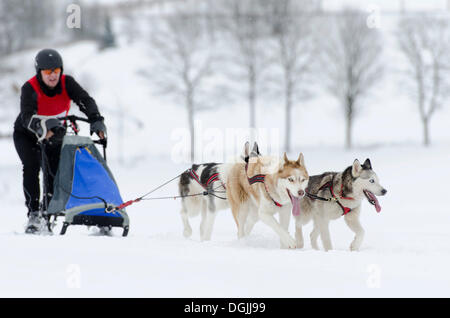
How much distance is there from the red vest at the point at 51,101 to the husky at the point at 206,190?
4.98ft

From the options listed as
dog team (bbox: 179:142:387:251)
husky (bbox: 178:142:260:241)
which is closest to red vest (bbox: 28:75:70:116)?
husky (bbox: 178:142:260:241)

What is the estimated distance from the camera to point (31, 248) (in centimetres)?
440

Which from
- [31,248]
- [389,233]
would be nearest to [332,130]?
[389,233]

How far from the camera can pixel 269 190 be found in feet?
17.1

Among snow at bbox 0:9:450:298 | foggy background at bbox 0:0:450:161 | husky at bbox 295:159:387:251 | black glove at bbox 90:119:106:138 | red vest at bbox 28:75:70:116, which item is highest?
foggy background at bbox 0:0:450:161

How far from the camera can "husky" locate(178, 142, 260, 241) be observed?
6066 millimetres

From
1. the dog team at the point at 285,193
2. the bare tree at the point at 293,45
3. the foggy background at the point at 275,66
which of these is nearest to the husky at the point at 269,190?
the dog team at the point at 285,193

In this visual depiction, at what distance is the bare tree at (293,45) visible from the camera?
22.6 m

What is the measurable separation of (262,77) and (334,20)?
439 centimetres

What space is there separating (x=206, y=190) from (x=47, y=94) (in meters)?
1.91

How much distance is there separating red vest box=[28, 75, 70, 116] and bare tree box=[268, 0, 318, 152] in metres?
17.7

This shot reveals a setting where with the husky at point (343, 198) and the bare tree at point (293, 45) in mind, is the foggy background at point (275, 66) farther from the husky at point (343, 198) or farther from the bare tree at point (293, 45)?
the husky at point (343, 198)

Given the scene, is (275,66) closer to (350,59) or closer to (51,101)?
(350,59)

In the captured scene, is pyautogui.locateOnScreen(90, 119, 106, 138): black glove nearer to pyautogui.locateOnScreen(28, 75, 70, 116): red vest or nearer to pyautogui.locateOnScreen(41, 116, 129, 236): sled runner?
pyautogui.locateOnScreen(41, 116, 129, 236): sled runner
